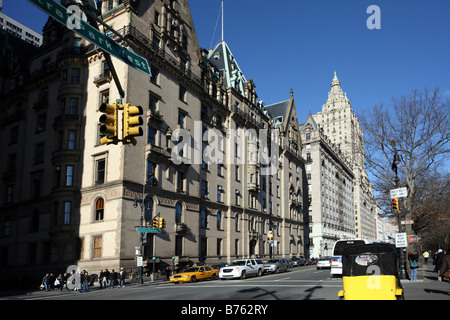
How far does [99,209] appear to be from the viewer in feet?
120

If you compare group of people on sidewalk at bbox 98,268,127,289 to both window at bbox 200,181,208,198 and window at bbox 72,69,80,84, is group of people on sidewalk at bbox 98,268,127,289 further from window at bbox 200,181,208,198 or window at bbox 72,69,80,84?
window at bbox 72,69,80,84

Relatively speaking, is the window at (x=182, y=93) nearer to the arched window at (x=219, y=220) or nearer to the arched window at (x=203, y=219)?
the arched window at (x=203, y=219)

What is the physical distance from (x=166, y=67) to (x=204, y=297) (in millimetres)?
30088

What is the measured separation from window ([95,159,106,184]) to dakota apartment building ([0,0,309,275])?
103 millimetres

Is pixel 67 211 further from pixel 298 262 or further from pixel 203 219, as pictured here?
pixel 298 262

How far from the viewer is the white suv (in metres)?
31.8

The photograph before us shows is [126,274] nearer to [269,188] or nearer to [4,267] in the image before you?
[4,267]

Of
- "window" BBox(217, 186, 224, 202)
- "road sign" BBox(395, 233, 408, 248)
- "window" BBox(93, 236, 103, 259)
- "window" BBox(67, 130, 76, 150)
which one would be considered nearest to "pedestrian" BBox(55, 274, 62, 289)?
"window" BBox(93, 236, 103, 259)

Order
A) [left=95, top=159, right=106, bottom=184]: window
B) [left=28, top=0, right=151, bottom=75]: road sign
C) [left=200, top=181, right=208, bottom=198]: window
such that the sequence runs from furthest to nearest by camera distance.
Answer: [left=200, top=181, right=208, bottom=198]: window
[left=95, top=159, right=106, bottom=184]: window
[left=28, top=0, right=151, bottom=75]: road sign

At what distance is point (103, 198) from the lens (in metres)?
36.1

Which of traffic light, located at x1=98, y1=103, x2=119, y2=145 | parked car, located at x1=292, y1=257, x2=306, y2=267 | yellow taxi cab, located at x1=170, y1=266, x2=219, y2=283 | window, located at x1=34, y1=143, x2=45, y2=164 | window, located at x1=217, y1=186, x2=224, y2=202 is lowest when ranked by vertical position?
parked car, located at x1=292, y1=257, x2=306, y2=267

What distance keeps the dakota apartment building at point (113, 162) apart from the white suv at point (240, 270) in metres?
7.51

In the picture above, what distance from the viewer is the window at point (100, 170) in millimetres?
37281
